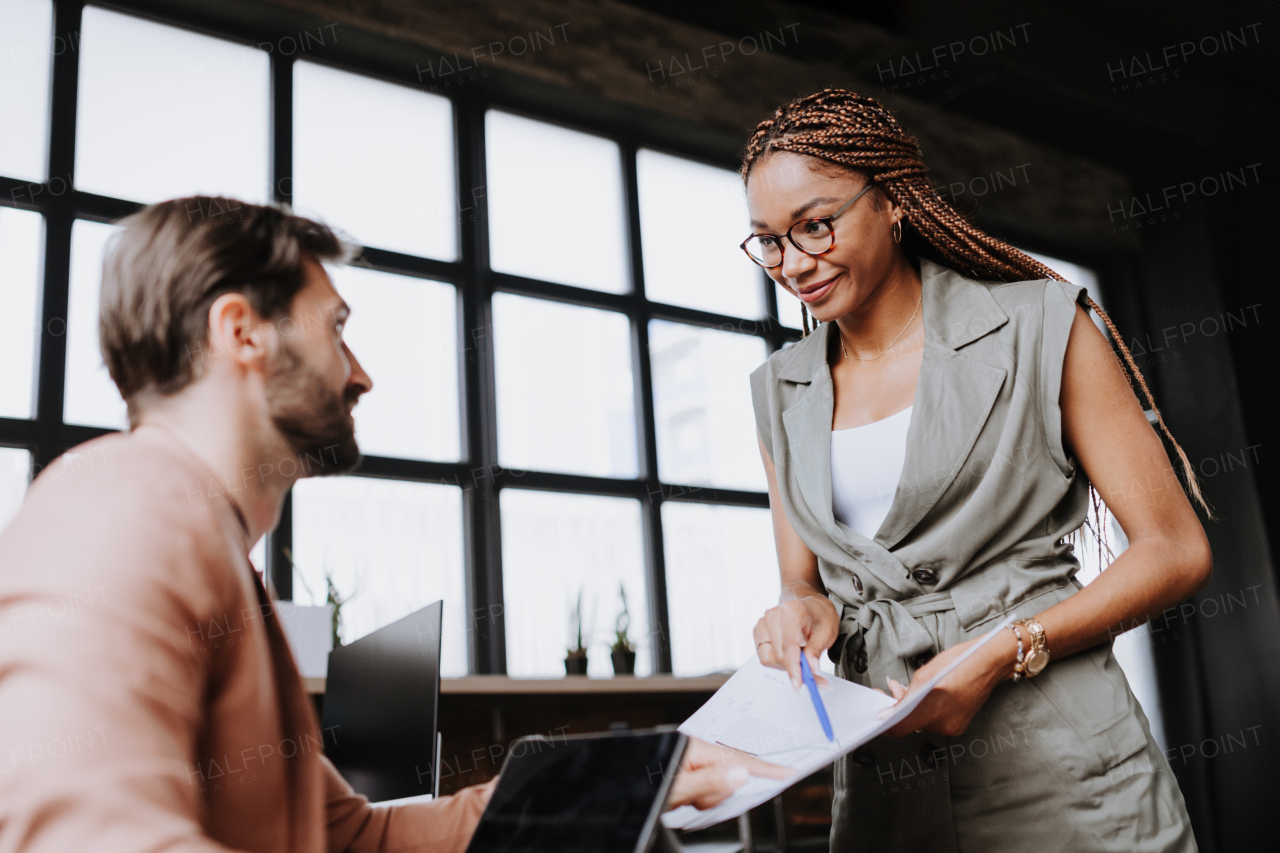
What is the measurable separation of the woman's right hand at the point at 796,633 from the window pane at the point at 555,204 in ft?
12.2

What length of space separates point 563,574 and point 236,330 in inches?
147

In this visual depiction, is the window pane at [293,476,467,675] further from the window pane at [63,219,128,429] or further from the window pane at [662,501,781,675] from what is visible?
the window pane at [662,501,781,675]

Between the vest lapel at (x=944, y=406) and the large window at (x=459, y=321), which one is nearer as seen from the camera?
the vest lapel at (x=944, y=406)

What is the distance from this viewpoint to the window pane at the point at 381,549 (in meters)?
3.97

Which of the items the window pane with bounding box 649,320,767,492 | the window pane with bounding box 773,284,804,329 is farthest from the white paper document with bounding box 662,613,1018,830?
the window pane with bounding box 773,284,804,329

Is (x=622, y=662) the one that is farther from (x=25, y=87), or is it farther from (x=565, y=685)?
(x=25, y=87)

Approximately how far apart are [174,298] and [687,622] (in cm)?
416

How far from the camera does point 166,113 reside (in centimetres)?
415

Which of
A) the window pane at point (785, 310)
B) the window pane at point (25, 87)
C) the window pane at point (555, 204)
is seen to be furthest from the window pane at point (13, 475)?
the window pane at point (785, 310)

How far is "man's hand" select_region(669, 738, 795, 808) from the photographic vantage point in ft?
3.24

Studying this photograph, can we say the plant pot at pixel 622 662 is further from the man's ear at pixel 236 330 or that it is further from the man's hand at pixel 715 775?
the man's ear at pixel 236 330

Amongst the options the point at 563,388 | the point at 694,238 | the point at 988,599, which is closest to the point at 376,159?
the point at 563,388

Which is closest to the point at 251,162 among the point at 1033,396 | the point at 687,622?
the point at 687,622

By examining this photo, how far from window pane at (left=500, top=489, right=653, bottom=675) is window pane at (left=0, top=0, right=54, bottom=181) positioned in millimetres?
2230
